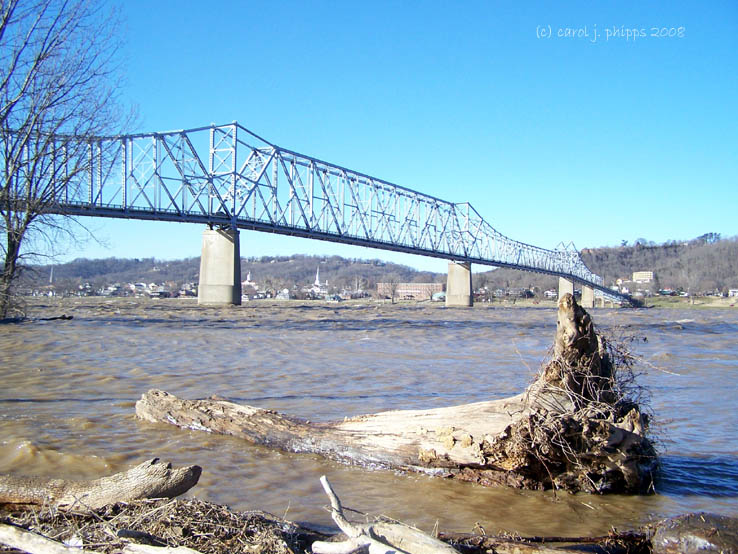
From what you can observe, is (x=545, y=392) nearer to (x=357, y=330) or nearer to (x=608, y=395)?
(x=608, y=395)

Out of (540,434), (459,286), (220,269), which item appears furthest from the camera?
(459,286)

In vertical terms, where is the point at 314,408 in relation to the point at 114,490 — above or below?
below

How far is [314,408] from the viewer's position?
7848 millimetres

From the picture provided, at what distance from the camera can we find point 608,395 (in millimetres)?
5402

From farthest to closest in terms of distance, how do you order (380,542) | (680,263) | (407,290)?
(680,263) < (407,290) < (380,542)

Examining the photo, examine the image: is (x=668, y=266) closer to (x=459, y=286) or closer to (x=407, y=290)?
(x=407, y=290)

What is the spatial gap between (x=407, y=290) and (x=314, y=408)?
102 metres

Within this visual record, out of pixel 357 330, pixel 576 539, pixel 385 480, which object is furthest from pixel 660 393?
pixel 357 330

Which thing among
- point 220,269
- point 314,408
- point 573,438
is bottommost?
point 314,408

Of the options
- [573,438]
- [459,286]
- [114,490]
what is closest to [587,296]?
[459,286]

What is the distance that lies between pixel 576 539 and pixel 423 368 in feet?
30.7

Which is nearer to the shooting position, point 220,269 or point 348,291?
A: point 220,269

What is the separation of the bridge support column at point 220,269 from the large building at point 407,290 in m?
49.3

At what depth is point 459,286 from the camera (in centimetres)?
7694
